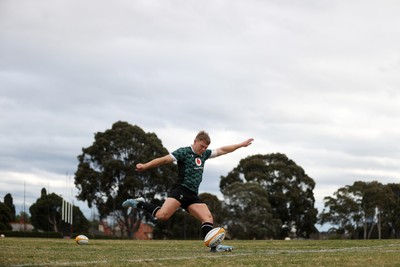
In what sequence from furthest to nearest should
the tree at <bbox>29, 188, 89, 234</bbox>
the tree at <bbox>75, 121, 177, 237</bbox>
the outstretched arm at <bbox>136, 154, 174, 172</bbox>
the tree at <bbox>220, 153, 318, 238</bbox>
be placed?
1. the tree at <bbox>29, 188, 89, 234</bbox>
2. the tree at <bbox>220, 153, 318, 238</bbox>
3. the tree at <bbox>75, 121, 177, 237</bbox>
4. the outstretched arm at <bbox>136, 154, 174, 172</bbox>

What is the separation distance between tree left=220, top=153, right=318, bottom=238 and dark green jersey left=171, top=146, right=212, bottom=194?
62859 millimetres

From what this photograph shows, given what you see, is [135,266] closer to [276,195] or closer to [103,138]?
[103,138]

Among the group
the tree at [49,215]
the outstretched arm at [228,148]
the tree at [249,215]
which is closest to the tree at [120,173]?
the tree at [249,215]

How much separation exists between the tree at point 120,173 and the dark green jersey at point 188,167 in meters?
53.6

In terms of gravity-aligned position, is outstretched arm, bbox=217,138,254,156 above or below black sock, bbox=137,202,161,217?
above

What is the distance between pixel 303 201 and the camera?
76250mm

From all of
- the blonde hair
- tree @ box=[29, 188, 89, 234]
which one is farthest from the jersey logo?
tree @ box=[29, 188, 89, 234]

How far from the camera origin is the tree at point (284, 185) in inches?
2955

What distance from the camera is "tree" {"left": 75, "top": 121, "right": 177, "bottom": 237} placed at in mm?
65750

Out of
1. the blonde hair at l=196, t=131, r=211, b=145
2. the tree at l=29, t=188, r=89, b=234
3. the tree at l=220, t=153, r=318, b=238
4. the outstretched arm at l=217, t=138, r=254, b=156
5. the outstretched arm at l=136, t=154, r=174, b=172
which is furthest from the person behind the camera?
the tree at l=29, t=188, r=89, b=234

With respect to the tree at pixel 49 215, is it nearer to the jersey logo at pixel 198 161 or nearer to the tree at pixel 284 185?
the tree at pixel 284 185

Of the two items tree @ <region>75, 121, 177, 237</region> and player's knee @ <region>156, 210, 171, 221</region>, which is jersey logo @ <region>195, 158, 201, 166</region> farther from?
tree @ <region>75, 121, 177, 237</region>

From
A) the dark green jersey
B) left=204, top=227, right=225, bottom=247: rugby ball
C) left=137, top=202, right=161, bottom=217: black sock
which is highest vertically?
the dark green jersey

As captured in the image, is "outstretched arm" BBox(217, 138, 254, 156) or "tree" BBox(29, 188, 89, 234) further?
"tree" BBox(29, 188, 89, 234)
